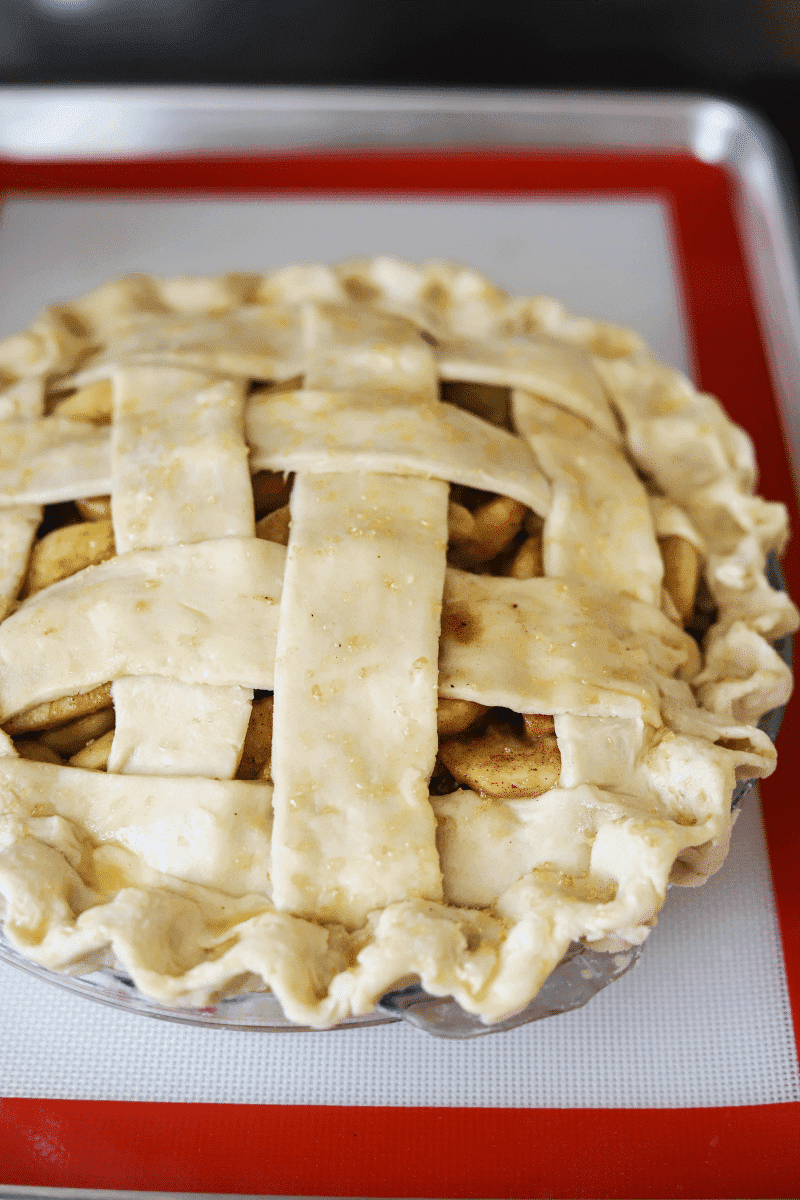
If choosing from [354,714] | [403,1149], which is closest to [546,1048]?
[403,1149]

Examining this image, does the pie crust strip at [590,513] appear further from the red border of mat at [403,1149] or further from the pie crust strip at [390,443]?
the red border of mat at [403,1149]

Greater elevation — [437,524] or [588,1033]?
[437,524]

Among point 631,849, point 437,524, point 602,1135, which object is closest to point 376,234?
point 437,524

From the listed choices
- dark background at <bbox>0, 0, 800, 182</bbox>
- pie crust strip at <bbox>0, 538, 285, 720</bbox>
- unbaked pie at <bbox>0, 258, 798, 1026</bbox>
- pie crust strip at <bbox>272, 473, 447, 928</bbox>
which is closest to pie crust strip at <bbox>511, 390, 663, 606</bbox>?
unbaked pie at <bbox>0, 258, 798, 1026</bbox>

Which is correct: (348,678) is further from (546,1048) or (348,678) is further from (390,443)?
(546,1048)

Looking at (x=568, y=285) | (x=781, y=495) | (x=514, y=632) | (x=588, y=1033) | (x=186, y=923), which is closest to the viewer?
(x=186, y=923)

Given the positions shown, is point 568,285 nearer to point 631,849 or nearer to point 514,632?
point 514,632

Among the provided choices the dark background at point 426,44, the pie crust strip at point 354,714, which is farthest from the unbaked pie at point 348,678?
the dark background at point 426,44
